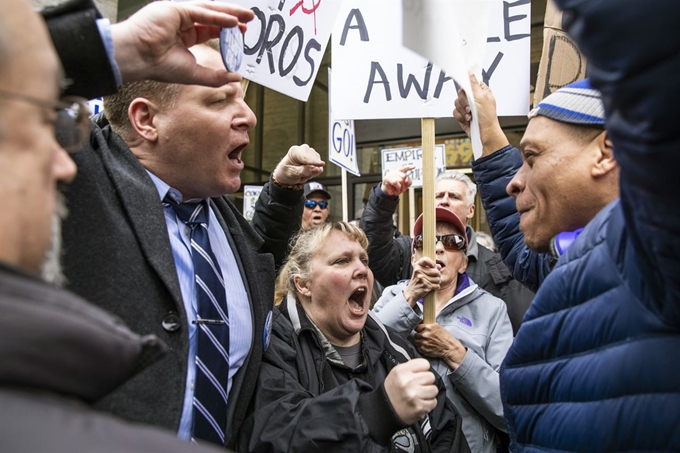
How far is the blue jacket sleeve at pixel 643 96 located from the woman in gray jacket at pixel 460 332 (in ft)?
4.93

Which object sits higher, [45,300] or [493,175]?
[493,175]

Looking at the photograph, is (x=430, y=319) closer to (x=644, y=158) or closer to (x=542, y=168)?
(x=542, y=168)

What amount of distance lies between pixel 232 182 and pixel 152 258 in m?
0.47

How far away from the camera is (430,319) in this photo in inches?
98.8

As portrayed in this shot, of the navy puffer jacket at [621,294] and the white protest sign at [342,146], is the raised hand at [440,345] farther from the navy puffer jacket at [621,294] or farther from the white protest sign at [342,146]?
the white protest sign at [342,146]

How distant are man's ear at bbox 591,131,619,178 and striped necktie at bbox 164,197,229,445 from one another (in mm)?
1012

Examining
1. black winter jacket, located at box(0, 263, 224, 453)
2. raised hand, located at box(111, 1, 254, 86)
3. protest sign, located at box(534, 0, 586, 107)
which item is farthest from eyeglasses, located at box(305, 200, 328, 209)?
black winter jacket, located at box(0, 263, 224, 453)

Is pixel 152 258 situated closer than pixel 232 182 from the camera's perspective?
Yes

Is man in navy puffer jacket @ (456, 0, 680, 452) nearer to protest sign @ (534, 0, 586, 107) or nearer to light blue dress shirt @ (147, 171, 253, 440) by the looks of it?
light blue dress shirt @ (147, 171, 253, 440)

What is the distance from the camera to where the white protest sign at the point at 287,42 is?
94.0 inches

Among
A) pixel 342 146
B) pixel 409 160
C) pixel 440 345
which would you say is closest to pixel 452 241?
pixel 440 345

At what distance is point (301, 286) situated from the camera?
8.43 ft

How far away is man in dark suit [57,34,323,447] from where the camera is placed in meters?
1.35

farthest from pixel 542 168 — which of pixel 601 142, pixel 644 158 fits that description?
pixel 644 158
